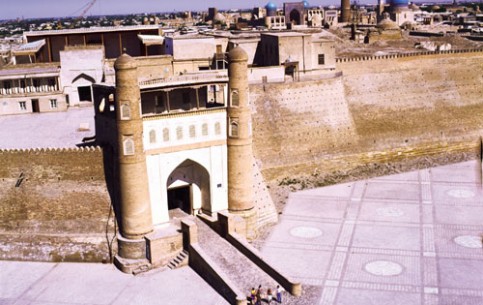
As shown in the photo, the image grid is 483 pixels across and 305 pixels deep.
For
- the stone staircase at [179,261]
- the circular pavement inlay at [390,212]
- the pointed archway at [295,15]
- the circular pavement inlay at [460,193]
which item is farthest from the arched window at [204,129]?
the pointed archway at [295,15]

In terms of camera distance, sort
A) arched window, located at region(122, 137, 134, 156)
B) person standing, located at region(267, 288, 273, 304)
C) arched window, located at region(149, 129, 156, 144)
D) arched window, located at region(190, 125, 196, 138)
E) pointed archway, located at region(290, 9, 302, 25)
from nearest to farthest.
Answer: person standing, located at region(267, 288, 273, 304) < arched window, located at region(122, 137, 134, 156) < arched window, located at region(149, 129, 156, 144) < arched window, located at region(190, 125, 196, 138) < pointed archway, located at region(290, 9, 302, 25)

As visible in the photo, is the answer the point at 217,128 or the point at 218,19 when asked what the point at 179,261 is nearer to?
the point at 217,128

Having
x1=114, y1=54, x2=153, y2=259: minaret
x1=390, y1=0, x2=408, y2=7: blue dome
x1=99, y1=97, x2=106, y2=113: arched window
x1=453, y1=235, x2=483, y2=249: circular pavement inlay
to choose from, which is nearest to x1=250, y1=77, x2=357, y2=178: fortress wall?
x1=99, y1=97, x2=106, y2=113: arched window

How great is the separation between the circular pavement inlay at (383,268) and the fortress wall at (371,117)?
330 inches

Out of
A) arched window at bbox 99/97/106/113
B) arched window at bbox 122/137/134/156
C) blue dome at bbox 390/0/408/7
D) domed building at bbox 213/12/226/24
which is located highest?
blue dome at bbox 390/0/408/7

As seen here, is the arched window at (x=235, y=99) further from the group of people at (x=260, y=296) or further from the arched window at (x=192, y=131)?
the group of people at (x=260, y=296)

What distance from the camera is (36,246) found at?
20266 millimetres

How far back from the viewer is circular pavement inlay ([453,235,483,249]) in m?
20.4

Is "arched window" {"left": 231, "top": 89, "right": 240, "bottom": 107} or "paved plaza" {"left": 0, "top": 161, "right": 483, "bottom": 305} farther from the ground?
"arched window" {"left": 231, "top": 89, "right": 240, "bottom": 107}

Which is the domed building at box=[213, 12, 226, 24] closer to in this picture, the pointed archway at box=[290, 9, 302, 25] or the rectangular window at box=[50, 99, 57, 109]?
the pointed archway at box=[290, 9, 302, 25]

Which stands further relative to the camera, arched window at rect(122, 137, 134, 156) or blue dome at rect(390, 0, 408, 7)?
blue dome at rect(390, 0, 408, 7)

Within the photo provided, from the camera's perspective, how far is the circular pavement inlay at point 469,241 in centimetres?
2041

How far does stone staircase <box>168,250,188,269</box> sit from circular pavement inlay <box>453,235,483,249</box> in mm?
9616

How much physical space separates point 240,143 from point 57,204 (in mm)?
6837
